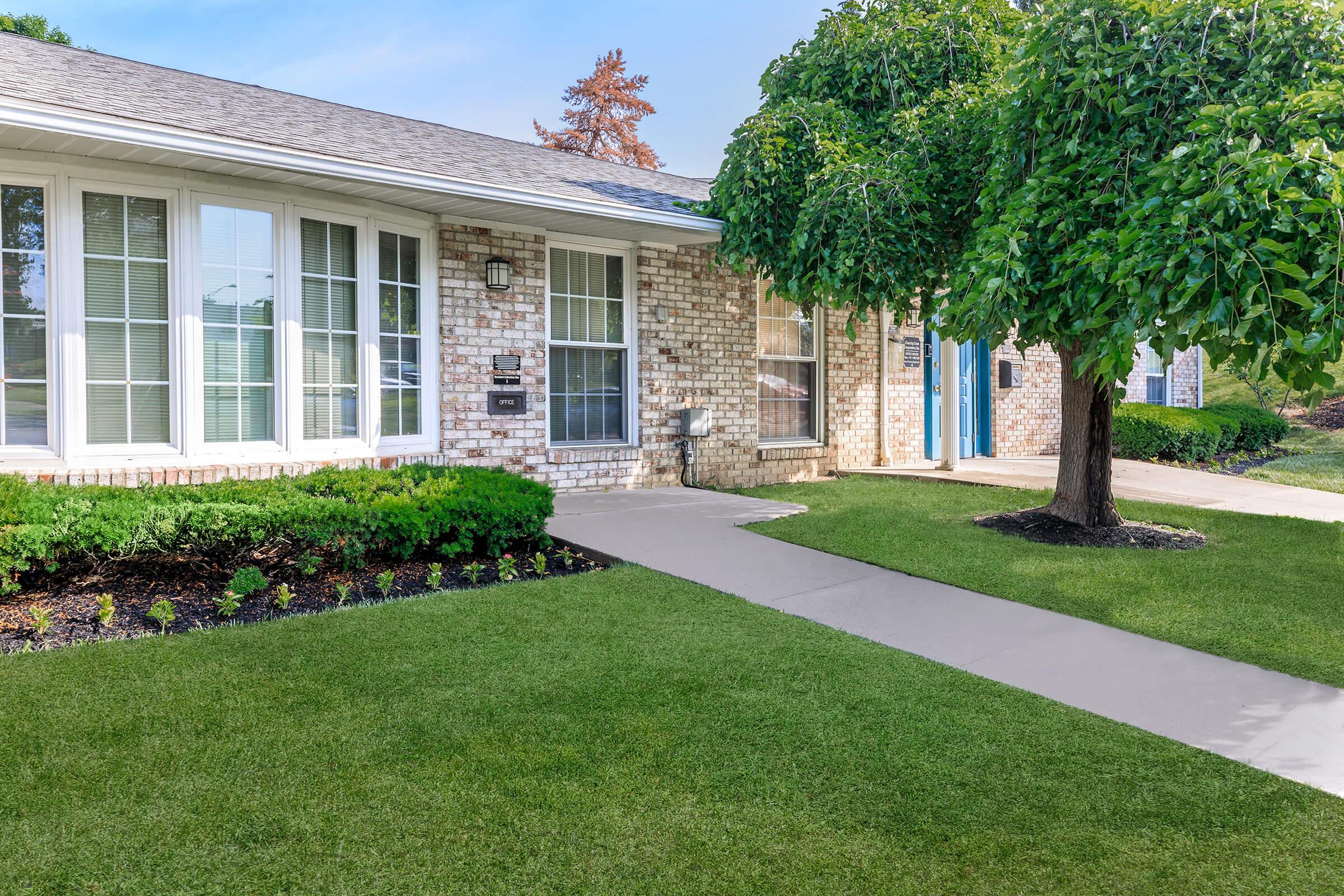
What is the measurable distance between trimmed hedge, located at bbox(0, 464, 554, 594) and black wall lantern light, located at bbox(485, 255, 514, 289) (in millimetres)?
2096

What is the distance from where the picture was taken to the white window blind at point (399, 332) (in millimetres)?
7238

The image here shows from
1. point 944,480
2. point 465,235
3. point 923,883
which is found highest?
point 465,235

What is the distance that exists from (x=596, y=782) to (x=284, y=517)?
3.12 metres

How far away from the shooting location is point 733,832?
2545 mm

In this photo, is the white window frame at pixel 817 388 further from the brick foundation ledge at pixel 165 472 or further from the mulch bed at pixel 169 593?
the mulch bed at pixel 169 593

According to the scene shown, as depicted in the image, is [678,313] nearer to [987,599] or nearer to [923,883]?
[987,599]

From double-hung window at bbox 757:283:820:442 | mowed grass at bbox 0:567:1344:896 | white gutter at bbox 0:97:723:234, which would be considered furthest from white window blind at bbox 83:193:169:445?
double-hung window at bbox 757:283:820:442

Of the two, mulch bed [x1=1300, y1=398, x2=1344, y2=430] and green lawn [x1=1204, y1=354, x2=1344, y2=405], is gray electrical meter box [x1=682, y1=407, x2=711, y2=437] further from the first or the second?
green lawn [x1=1204, y1=354, x2=1344, y2=405]

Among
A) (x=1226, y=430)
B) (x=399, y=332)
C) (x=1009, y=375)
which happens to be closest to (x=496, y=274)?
(x=399, y=332)

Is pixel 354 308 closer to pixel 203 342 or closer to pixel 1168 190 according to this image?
pixel 203 342

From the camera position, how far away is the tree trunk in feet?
23.6

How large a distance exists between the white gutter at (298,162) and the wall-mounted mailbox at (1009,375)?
6.32 m

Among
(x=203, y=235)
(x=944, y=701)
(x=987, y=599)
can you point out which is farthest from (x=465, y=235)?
(x=944, y=701)

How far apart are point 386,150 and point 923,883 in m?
6.90
